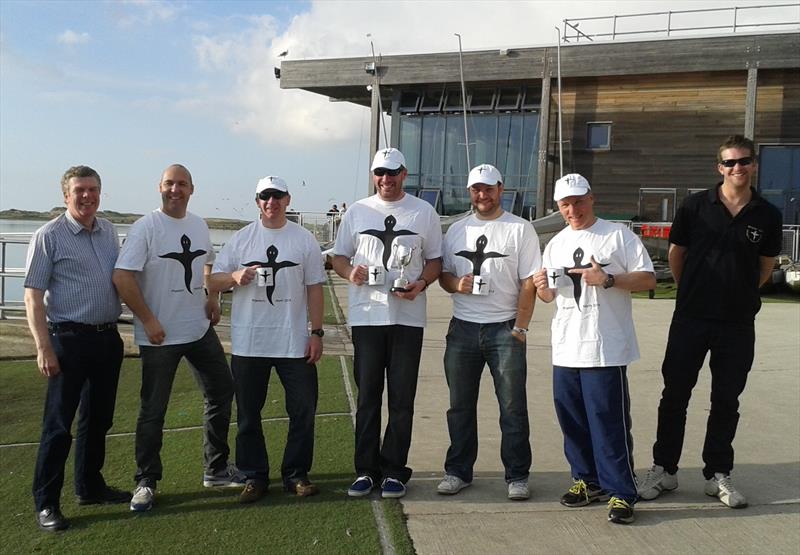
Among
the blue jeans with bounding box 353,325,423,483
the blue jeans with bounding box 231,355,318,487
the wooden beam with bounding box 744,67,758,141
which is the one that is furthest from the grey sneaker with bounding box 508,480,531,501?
the wooden beam with bounding box 744,67,758,141

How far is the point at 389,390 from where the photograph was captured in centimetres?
457

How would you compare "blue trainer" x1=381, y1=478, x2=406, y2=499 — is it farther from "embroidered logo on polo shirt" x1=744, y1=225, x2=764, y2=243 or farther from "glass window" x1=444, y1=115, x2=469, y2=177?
"glass window" x1=444, y1=115, x2=469, y2=177

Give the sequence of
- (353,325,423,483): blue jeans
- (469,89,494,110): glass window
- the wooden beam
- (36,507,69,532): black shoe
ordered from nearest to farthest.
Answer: (36,507,69,532): black shoe
(353,325,423,483): blue jeans
the wooden beam
(469,89,494,110): glass window

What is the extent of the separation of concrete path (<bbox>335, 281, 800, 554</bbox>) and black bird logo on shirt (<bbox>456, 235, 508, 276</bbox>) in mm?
1341

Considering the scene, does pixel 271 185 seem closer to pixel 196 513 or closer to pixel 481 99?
pixel 196 513

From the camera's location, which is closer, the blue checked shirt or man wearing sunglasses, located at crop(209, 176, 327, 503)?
the blue checked shirt

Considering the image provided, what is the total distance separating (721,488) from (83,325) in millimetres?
3722

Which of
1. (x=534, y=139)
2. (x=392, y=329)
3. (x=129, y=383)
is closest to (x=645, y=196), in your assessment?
(x=534, y=139)

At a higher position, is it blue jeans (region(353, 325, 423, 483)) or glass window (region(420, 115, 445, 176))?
glass window (region(420, 115, 445, 176))

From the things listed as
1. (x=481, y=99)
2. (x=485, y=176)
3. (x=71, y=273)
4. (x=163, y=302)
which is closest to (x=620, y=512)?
(x=485, y=176)

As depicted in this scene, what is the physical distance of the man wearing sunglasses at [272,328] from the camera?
14.6ft

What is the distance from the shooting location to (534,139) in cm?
2759

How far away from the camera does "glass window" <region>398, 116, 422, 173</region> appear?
29219mm

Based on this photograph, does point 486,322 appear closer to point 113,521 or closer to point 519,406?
point 519,406
